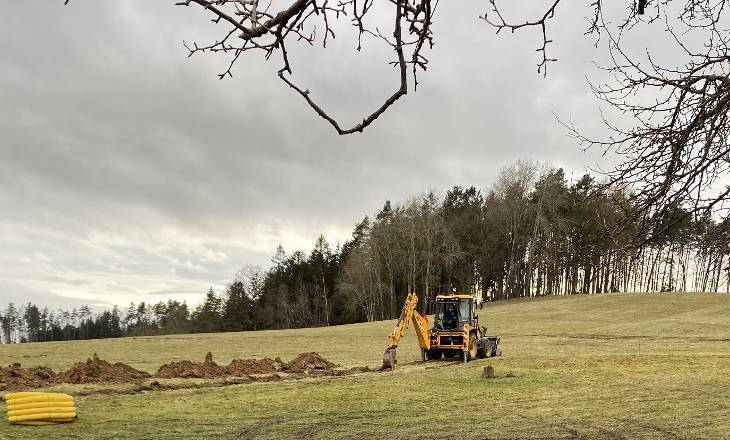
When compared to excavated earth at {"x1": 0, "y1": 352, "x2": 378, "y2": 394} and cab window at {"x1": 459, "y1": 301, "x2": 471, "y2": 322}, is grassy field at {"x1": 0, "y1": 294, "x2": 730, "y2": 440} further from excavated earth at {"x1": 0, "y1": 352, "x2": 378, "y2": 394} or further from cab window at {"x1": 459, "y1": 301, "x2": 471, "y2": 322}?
cab window at {"x1": 459, "y1": 301, "x2": 471, "y2": 322}

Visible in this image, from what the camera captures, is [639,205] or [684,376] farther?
[684,376]

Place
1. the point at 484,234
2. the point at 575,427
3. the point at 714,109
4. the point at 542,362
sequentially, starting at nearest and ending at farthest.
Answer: the point at 714,109 → the point at 575,427 → the point at 542,362 → the point at 484,234

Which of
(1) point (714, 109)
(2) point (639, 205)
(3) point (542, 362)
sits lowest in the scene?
(3) point (542, 362)

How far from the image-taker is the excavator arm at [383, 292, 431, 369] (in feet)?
73.0

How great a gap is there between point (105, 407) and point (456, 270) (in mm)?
64331

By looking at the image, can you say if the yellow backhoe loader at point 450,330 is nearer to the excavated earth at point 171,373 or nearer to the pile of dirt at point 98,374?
the excavated earth at point 171,373

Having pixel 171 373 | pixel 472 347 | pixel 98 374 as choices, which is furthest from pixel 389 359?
pixel 98 374

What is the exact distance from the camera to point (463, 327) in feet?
80.8

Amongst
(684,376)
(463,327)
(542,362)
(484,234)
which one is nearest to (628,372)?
(684,376)

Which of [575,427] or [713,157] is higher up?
[713,157]

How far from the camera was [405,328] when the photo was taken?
23531mm

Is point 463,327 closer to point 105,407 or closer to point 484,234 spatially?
→ point 105,407

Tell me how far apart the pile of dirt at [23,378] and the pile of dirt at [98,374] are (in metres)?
0.47

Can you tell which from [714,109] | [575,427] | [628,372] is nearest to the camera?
[714,109]
